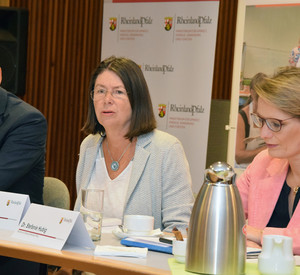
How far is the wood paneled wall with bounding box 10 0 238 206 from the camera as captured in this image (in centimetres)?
650

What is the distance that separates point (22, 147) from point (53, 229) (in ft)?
3.40

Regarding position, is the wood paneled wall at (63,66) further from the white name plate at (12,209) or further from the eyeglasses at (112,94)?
the white name plate at (12,209)

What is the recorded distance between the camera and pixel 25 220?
2.12 m

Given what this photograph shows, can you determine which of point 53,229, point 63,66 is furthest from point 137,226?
point 63,66

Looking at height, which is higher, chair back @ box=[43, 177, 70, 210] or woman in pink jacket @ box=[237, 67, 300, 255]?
woman in pink jacket @ box=[237, 67, 300, 255]

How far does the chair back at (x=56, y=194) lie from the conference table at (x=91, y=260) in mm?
948

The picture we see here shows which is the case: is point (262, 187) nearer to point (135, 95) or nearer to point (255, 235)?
point (255, 235)

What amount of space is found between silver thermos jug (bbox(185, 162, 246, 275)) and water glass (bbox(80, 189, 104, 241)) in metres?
0.53

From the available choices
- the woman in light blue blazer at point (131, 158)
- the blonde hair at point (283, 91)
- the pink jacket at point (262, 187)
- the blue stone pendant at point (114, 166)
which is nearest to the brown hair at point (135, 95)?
the woman in light blue blazer at point (131, 158)

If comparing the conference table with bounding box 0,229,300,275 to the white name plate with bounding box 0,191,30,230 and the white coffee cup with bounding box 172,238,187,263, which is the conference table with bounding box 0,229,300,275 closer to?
the white coffee cup with bounding box 172,238,187,263

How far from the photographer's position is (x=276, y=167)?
2.67 metres

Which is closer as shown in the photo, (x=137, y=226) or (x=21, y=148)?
(x=137, y=226)

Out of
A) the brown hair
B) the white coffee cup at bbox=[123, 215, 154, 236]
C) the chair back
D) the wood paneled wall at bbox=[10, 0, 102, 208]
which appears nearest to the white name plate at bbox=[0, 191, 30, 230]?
the white coffee cup at bbox=[123, 215, 154, 236]

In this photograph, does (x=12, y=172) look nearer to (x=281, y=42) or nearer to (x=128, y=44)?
(x=281, y=42)
